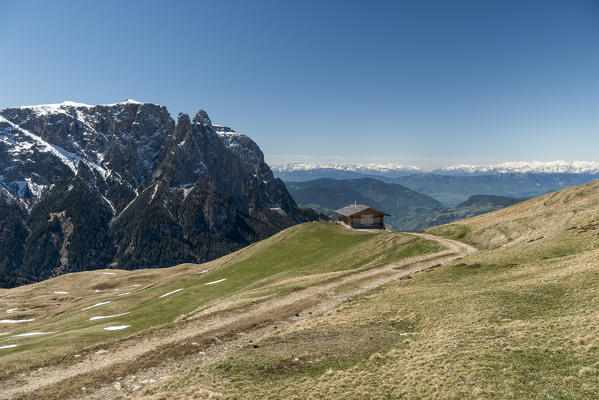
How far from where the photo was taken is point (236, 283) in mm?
64812

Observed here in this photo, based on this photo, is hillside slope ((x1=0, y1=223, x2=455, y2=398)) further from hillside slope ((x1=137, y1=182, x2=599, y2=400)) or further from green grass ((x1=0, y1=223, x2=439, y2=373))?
hillside slope ((x1=137, y1=182, x2=599, y2=400))

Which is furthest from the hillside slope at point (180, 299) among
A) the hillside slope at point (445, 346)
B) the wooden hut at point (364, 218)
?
the hillside slope at point (445, 346)

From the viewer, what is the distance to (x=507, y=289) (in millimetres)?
30625

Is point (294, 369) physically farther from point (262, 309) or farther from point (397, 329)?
point (262, 309)

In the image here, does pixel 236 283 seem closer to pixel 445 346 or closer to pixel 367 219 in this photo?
pixel 445 346

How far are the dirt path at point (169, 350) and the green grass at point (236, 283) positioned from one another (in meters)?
Answer: 3.71

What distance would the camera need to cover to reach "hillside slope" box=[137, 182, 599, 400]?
55.1 feet

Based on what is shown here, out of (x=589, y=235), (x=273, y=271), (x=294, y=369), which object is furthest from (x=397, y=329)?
(x=273, y=271)

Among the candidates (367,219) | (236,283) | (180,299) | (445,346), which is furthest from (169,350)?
(367,219)

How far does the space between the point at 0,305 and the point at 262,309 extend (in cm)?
10432

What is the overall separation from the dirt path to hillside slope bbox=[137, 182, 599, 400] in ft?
8.29

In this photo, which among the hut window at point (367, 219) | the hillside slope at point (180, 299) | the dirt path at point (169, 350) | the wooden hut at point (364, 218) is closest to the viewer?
the dirt path at point (169, 350)

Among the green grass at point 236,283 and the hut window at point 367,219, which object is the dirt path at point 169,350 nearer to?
the green grass at point 236,283

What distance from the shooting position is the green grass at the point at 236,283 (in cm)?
3666
